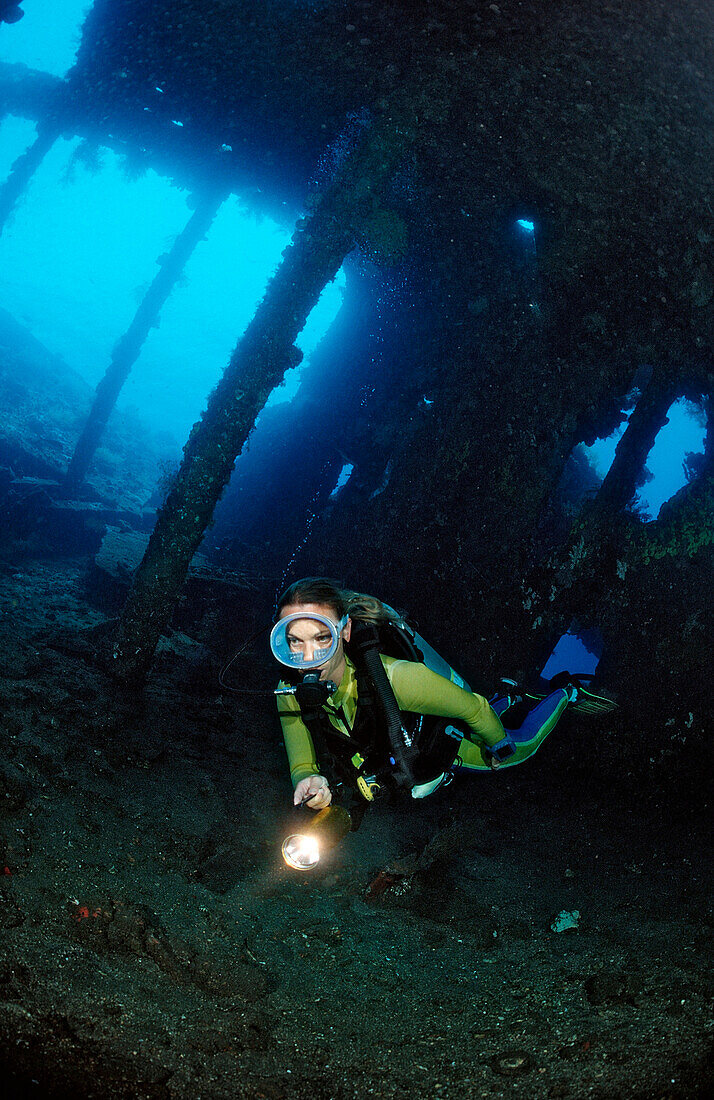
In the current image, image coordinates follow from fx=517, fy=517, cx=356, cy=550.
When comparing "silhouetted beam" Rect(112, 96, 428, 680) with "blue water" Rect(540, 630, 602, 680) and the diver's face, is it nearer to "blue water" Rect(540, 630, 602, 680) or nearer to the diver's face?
the diver's face

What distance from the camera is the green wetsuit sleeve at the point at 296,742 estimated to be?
9.96 feet

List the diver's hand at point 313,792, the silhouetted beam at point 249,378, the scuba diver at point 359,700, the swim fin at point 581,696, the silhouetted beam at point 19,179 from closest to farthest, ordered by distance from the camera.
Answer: the diver's hand at point 313,792 → the scuba diver at point 359,700 → the swim fin at point 581,696 → the silhouetted beam at point 249,378 → the silhouetted beam at point 19,179

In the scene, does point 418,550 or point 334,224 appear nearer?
point 334,224

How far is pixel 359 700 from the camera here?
312 centimetres

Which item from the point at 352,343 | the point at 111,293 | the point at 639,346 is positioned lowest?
the point at 111,293

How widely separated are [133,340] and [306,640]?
1636 centimetres

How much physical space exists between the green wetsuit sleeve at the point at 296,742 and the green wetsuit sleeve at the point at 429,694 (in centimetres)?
62

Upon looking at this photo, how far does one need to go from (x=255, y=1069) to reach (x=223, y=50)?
1022cm

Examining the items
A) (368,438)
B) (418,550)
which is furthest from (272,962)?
(368,438)

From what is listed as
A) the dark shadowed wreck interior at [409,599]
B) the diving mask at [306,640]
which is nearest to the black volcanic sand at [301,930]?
the dark shadowed wreck interior at [409,599]

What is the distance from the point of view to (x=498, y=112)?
6.34 m

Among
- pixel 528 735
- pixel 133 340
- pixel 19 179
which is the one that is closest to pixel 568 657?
pixel 133 340

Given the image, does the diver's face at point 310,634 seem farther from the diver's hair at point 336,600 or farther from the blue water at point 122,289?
the blue water at point 122,289

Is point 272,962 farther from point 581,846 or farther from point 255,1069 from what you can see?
point 581,846
